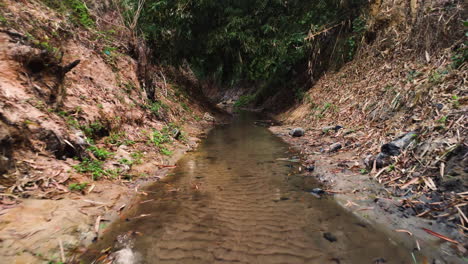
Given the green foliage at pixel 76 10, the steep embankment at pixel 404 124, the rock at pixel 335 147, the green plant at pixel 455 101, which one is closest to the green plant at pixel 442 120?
the steep embankment at pixel 404 124

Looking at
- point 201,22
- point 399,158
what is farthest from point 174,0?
point 399,158

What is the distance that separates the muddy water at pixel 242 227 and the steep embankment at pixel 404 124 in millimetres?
404

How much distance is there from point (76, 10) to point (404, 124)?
375 inches

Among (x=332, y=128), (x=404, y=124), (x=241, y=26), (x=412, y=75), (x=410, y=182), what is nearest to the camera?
(x=410, y=182)

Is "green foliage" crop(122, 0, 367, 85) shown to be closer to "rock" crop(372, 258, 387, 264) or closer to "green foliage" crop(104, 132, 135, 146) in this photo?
"green foliage" crop(104, 132, 135, 146)

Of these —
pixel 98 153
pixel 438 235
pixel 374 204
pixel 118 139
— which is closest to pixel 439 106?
pixel 374 204

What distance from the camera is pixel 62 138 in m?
3.20

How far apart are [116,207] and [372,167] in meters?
3.55

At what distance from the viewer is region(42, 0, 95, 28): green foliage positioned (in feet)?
21.1

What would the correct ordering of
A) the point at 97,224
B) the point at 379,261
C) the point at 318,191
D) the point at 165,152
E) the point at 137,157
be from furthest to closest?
1. the point at 165,152
2. the point at 137,157
3. the point at 318,191
4. the point at 97,224
5. the point at 379,261

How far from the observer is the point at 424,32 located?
5242 millimetres

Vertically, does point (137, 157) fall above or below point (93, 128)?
below

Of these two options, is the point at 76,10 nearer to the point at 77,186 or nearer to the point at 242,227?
the point at 77,186

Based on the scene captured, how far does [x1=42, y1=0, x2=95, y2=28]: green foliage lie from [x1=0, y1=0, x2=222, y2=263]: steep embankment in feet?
0.21
